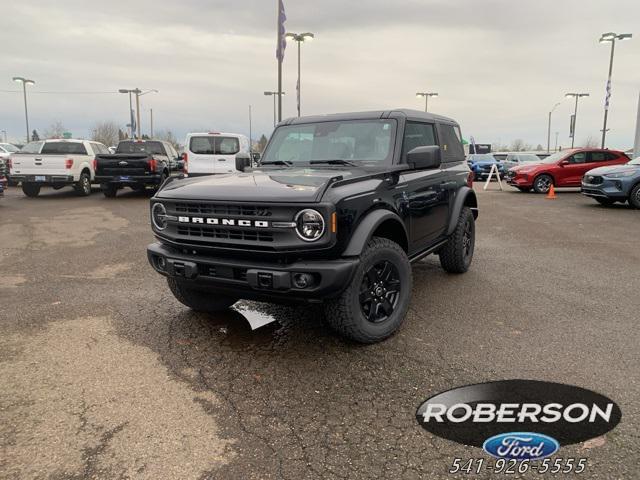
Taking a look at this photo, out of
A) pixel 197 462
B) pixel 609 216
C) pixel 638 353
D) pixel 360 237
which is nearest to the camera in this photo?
pixel 197 462

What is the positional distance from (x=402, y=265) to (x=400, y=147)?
1.24 meters

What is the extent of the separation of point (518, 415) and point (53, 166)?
16430 mm

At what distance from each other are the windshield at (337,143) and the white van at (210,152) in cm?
985

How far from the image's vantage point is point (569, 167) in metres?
18.1

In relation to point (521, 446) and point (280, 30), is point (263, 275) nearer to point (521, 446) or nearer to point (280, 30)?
point (521, 446)

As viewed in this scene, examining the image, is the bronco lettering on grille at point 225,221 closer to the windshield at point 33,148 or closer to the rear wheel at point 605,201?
the rear wheel at point 605,201

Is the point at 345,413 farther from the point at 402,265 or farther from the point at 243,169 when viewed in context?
the point at 243,169

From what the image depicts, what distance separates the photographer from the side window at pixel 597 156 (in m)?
18.0

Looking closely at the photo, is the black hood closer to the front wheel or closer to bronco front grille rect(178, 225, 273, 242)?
bronco front grille rect(178, 225, 273, 242)

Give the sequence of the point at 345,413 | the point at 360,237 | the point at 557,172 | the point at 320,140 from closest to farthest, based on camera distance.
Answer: the point at 345,413, the point at 360,237, the point at 320,140, the point at 557,172

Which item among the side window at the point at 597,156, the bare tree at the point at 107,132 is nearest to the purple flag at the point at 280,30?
the side window at the point at 597,156

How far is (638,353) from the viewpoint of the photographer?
380 centimetres

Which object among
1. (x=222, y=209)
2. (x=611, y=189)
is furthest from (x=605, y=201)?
(x=222, y=209)

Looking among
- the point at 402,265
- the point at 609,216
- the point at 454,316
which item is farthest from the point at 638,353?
the point at 609,216
